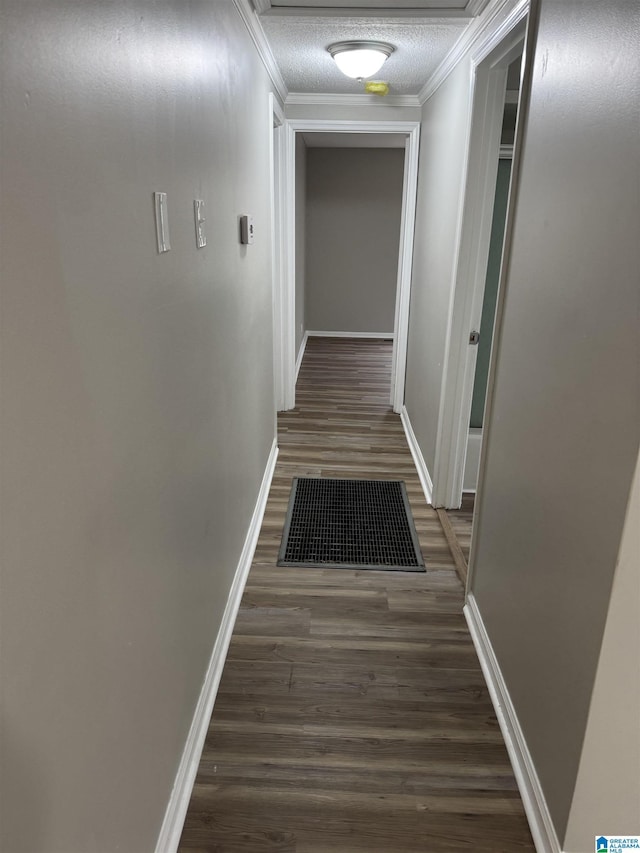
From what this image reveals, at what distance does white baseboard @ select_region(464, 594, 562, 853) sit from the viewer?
4.72 feet

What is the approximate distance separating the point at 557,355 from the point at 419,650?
1245 mm

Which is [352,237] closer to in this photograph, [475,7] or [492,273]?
[492,273]

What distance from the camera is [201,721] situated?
174 centimetres

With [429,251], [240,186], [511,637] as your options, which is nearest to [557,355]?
[511,637]

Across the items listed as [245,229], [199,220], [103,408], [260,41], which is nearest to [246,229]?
[245,229]

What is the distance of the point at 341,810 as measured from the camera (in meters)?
1.57

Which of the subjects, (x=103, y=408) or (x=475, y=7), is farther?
(x=475, y=7)

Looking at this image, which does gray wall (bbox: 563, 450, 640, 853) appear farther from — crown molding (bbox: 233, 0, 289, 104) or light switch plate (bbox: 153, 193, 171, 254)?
crown molding (bbox: 233, 0, 289, 104)

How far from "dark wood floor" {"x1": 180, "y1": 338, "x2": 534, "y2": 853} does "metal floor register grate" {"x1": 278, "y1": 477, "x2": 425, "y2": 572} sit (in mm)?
69

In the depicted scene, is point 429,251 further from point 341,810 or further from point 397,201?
point 397,201

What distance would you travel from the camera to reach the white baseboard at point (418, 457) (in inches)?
130

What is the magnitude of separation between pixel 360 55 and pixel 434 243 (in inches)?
40.8

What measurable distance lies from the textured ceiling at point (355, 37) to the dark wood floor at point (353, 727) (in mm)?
2232

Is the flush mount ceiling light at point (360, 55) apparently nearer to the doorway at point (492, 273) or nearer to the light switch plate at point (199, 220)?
the doorway at point (492, 273)
